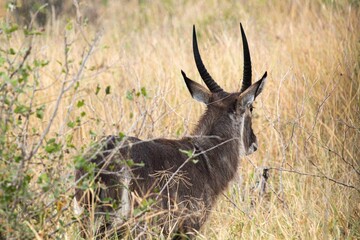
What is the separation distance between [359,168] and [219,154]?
41.4 inches

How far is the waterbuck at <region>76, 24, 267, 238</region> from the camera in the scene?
13.2 ft

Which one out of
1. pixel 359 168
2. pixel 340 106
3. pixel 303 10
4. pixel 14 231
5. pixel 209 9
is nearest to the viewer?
pixel 14 231

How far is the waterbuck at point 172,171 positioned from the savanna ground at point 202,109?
141mm

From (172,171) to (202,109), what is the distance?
2344mm

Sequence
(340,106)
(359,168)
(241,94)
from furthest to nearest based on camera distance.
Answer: (340,106) → (359,168) → (241,94)

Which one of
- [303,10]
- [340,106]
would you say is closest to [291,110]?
[340,106]

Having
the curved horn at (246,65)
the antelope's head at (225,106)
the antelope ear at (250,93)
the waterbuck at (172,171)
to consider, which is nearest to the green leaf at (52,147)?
the waterbuck at (172,171)

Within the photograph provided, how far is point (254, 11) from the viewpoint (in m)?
10.3

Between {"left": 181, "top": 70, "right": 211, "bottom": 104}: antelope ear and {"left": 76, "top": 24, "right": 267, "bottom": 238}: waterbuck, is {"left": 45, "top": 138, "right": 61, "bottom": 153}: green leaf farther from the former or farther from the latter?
{"left": 181, "top": 70, "right": 211, "bottom": 104}: antelope ear

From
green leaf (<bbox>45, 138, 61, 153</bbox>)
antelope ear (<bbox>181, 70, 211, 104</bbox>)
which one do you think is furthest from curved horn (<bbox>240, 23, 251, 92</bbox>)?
green leaf (<bbox>45, 138, 61, 153</bbox>)

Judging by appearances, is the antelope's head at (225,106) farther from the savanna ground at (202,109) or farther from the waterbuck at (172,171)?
the savanna ground at (202,109)

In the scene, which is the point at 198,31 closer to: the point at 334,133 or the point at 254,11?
the point at 254,11

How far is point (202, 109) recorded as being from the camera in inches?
271

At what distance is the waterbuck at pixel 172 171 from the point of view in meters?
4.04
